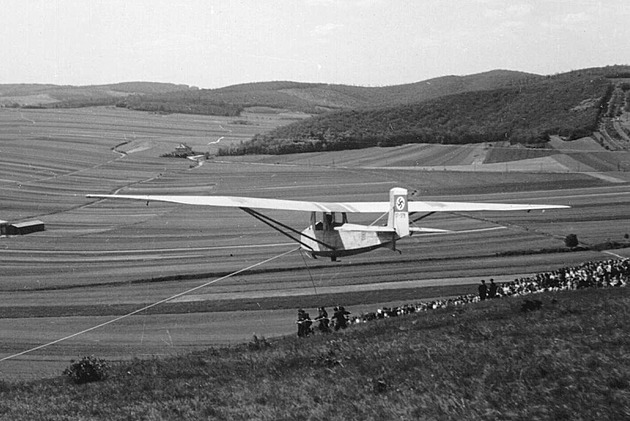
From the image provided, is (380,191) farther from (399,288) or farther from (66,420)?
(66,420)

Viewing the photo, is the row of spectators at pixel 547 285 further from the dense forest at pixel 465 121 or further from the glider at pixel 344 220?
the dense forest at pixel 465 121

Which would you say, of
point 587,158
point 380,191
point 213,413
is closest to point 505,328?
point 213,413

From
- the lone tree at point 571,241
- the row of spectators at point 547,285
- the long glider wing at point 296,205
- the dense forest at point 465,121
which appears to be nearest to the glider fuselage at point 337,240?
the long glider wing at point 296,205

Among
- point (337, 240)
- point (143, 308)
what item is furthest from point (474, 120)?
point (143, 308)

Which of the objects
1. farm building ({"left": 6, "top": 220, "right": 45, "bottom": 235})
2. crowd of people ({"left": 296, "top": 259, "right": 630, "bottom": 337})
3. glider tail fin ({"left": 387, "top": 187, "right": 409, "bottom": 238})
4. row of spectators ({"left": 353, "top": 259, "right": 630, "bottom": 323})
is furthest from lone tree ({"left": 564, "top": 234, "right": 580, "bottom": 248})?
farm building ({"left": 6, "top": 220, "right": 45, "bottom": 235})

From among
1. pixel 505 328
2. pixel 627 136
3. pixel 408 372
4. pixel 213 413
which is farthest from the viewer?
pixel 627 136

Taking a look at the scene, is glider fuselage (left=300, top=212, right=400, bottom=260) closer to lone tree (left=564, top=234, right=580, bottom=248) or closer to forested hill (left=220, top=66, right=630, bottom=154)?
lone tree (left=564, top=234, right=580, bottom=248)

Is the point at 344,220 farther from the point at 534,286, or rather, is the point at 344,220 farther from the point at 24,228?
the point at 24,228
